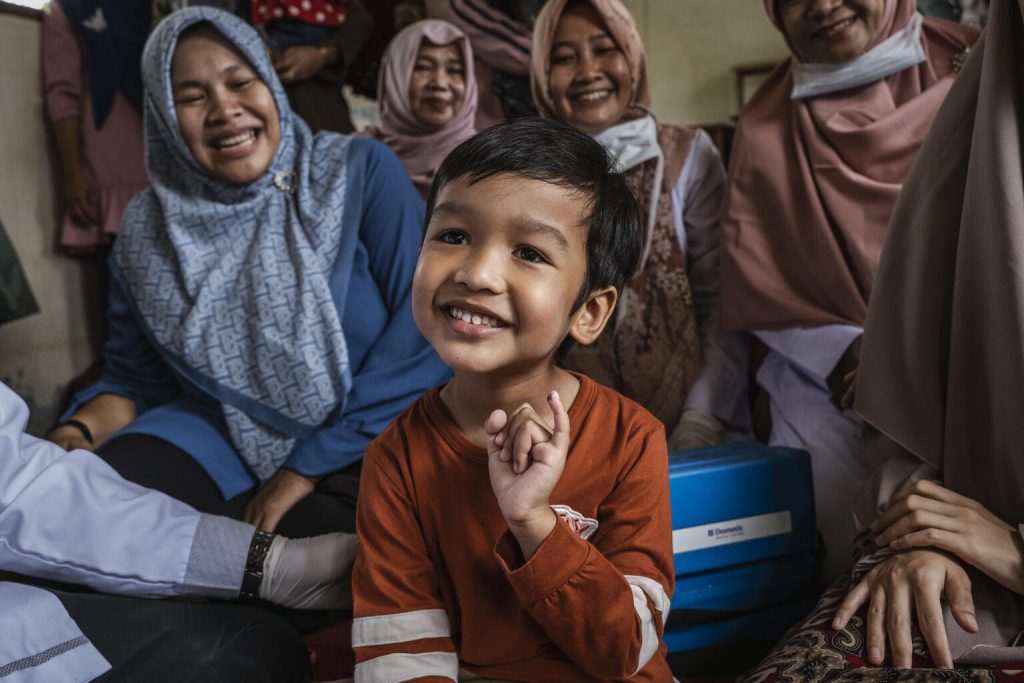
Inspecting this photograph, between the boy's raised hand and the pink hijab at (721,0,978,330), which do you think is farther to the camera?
the pink hijab at (721,0,978,330)

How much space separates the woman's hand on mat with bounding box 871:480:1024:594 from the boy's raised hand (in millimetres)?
524

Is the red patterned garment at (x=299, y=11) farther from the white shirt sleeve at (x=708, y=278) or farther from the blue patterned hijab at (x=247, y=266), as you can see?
the white shirt sleeve at (x=708, y=278)

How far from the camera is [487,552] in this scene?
1.02m

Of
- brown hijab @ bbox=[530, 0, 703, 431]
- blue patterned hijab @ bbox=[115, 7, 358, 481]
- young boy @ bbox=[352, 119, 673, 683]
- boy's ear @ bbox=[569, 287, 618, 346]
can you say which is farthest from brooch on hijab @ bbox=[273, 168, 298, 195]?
boy's ear @ bbox=[569, 287, 618, 346]

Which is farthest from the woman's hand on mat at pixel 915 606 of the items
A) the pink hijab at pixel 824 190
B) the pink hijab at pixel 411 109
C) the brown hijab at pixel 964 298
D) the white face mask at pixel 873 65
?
the pink hijab at pixel 411 109

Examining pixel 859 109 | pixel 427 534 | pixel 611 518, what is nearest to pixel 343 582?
pixel 427 534

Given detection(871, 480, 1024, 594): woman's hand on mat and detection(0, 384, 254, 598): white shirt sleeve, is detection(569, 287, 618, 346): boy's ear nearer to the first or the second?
detection(871, 480, 1024, 594): woman's hand on mat

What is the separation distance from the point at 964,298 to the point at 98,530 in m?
1.27

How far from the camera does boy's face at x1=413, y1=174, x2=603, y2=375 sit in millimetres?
946

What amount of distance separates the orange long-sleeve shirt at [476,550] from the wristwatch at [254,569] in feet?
1.14

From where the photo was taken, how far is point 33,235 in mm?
2814

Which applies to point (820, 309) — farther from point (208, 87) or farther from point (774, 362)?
point (208, 87)

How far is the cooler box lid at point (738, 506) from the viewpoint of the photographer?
4.50 feet

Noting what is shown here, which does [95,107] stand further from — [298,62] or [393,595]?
[393,595]
